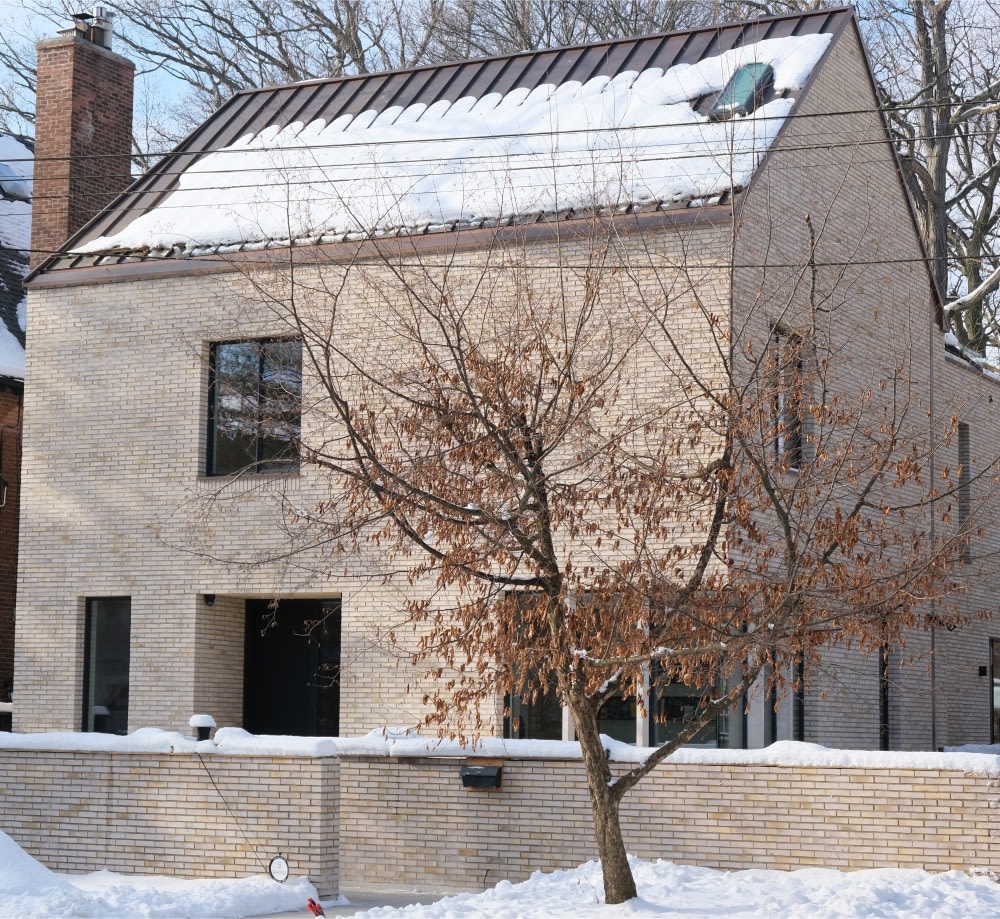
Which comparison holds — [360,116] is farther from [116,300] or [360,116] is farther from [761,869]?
[761,869]

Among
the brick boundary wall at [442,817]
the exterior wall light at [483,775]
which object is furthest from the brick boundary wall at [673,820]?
the exterior wall light at [483,775]

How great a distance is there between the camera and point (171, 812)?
48.9 ft

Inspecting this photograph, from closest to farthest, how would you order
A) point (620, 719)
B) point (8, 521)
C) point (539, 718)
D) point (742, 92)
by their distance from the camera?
point (620, 719), point (539, 718), point (742, 92), point (8, 521)

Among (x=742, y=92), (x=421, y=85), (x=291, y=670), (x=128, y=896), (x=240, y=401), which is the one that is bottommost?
(x=128, y=896)

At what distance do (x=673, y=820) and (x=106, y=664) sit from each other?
8.78 meters

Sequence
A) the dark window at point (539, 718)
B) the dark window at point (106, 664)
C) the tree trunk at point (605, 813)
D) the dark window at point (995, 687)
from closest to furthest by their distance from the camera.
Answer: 1. the tree trunk at point (605, 813)
2. the dark window at point (539, 718)
3. the dark window at point (106, 664)
4. the dark window at point (995, 687)

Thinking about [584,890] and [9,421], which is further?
[9,421]

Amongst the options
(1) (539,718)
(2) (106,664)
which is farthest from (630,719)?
(2) (106,664)

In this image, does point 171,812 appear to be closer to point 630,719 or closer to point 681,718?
point 630,719

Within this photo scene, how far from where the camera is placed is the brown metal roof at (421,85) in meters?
20.7

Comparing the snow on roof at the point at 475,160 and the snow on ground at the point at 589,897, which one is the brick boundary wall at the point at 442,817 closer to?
the snow on ground at the point at 589,897

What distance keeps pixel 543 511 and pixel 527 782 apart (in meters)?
4.18

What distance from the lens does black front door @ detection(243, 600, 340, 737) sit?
66.4ft

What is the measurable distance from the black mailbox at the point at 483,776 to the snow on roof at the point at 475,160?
6533 millimetres
